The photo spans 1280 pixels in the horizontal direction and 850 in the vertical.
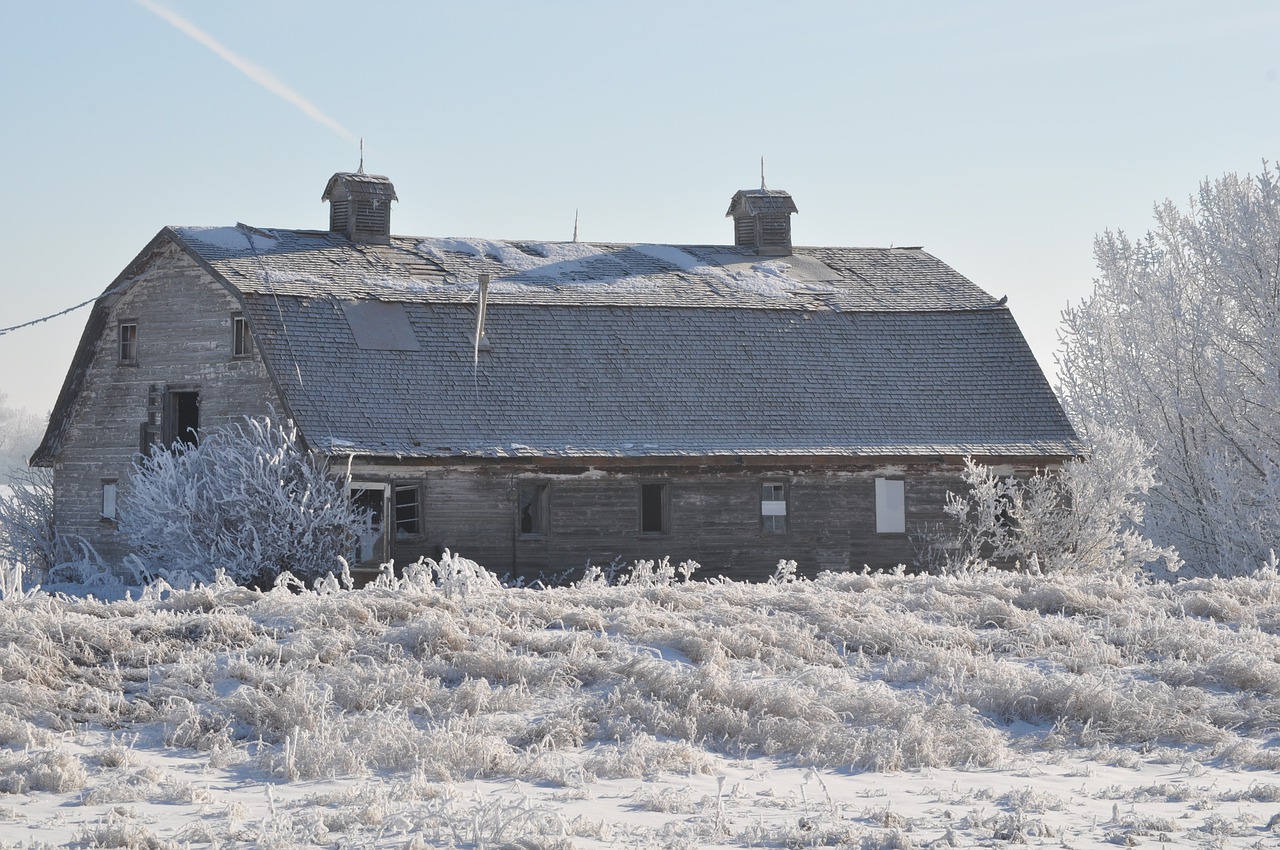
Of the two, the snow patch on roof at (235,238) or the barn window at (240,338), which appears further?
the snow patch on roof at (235,238)

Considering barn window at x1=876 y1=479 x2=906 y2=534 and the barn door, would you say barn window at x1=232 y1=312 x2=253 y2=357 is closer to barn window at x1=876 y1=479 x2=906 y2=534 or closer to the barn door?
the barn door

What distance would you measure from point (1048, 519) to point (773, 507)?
492cm

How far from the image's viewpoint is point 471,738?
975 cm

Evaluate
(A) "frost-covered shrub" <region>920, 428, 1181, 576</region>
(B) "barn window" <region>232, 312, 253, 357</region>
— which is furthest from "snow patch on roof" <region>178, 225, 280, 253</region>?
(A) "frost-covered shrub" <region>920, 428, 1181, 576</region>

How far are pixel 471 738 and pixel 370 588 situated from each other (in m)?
5.37

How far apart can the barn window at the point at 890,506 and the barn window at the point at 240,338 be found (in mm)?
10821

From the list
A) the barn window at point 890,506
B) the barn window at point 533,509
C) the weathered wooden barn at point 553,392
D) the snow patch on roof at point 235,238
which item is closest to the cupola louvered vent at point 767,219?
the weathered wooden barn at point 553,392

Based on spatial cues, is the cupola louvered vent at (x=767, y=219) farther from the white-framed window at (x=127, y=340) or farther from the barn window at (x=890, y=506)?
the white-framed window at (x=127, y=340)

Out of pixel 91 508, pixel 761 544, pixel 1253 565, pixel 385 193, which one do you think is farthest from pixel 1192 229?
pixel 91 508

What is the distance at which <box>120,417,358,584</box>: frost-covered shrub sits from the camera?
2178 cm

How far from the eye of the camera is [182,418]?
26.5 meters

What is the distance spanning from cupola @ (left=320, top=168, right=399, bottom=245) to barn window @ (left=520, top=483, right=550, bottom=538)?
666cm

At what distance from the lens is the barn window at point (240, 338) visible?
2447cm

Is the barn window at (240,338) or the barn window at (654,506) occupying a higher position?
the barn window at (240,338)
